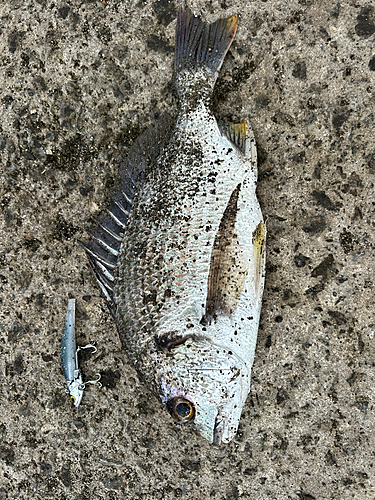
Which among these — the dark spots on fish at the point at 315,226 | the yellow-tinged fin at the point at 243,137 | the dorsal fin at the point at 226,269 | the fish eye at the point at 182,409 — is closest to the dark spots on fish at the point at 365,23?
the yellow-tinged fin at the point at 243,137

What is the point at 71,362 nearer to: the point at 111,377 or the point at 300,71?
the point at 111,377

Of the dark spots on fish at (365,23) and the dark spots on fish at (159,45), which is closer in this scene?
the dark spots on fish at (365,23)

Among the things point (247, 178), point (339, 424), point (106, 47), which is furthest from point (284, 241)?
point (106, 47)

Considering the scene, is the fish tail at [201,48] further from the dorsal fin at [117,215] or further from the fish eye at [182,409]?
the fish eye at [182,409]

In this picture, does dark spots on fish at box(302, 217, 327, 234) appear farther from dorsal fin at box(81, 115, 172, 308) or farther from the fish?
dorsal fin at box(81, 115, 172, 308)

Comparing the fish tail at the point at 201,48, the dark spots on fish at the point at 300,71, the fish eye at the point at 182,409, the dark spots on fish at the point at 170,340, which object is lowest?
the fish eye at the point at 182,409

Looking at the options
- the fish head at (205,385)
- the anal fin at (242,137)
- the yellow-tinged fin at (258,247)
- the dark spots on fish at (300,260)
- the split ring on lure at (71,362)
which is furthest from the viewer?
the split ring on lure at (71,362)
